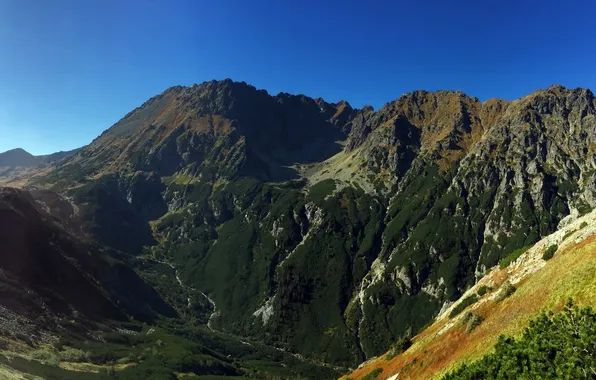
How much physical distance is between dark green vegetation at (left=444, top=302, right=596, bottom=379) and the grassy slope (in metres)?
9.95

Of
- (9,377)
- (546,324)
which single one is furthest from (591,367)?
(9,377)

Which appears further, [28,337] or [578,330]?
[28,337]

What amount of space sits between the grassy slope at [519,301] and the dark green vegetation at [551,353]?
9.95 meters

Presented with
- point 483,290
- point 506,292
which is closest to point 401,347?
point 483,290

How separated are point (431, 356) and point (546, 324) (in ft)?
94.1

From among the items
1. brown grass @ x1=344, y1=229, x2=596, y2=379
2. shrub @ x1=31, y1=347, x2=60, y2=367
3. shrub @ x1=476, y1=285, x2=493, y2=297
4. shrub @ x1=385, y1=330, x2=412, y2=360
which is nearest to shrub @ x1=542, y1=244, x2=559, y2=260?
brown grass @ x1=344, y1=229, x2=596, y2=379

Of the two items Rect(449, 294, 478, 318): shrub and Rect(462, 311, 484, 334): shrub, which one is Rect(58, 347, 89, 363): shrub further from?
Rect(462, 311, 484, 334): shrub

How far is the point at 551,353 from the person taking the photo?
33.9 m

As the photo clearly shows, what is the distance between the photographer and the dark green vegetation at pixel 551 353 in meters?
30.7

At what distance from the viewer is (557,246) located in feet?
223

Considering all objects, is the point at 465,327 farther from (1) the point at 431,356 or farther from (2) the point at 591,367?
(2) the point at 591,367

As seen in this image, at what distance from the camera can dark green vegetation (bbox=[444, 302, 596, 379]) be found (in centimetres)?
3066

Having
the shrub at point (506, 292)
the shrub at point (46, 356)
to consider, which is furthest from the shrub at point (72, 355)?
the shrub at point (506, 292)

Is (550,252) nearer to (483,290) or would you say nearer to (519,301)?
(483,290)
